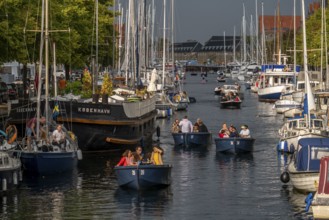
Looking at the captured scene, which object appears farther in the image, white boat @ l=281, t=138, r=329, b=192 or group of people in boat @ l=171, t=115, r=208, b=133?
group of people in boat @ l=171, t=115, r=208, b=133

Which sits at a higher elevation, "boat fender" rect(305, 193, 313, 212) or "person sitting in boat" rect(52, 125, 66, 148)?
"person sitting in boat" rect(52, 125, 66, 148)

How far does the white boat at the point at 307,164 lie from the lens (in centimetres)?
4062

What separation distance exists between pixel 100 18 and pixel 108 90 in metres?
33.1

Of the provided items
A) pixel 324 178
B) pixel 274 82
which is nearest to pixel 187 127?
pixel 324 178

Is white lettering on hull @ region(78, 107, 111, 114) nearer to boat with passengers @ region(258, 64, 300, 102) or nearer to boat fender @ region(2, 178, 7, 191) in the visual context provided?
boat fender @ region(2, 178, 7, 191)

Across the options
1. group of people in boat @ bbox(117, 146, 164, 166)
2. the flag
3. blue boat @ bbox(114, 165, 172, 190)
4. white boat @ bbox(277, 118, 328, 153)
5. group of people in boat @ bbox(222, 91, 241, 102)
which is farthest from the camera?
group of people in boat @ bbox(222, 91, 241, 102)

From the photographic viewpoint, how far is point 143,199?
40969 millimetres

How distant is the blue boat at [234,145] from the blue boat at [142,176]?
1583 centimetres

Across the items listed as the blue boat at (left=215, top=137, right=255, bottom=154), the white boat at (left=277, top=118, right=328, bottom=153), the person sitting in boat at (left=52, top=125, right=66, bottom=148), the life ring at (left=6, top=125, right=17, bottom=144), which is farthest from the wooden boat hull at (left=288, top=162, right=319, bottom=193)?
the blue boat at (left=215, top=137, right=255, bottom=154)

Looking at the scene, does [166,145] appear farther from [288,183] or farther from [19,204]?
[19,204]

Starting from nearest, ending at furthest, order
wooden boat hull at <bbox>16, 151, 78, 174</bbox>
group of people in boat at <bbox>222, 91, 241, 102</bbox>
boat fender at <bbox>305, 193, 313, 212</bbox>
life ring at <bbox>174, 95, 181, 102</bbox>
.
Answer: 1. boat fender at <bbox>305, 193, 313, 212</bbox>
2. wooden boat hull at <bbox>16, 151, 78, 174</bbox>
3. life ring at <bbox>174, 95, 181, 102</bbox>
4. group of people in boat at <bbox>222, 91, 241, 102</bbox>

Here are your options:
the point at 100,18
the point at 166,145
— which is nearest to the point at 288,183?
the point at 166,145

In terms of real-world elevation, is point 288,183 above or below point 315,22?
below

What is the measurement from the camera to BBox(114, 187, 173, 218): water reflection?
126 feet
